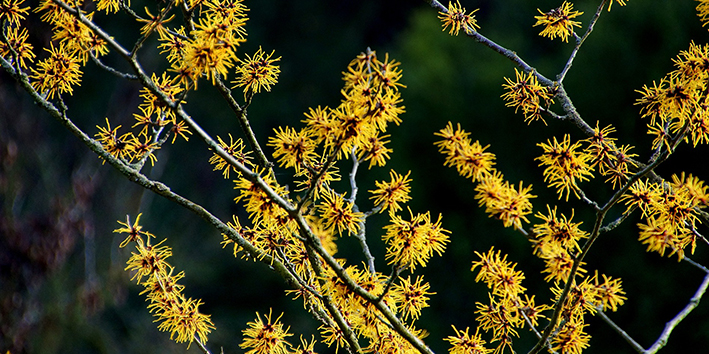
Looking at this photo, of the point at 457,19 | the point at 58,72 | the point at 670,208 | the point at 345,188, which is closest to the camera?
the point at 670,208

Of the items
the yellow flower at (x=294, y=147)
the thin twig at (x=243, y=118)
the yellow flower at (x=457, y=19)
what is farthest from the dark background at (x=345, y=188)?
the yellow flower at (x=294, y=147)

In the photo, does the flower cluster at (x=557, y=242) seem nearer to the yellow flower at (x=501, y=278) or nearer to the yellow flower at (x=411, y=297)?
the yellow flower at (x=501, y=278)

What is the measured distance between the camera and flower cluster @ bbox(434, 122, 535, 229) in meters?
0.92

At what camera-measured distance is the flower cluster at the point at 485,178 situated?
923 mm

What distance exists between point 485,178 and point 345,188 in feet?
18.6

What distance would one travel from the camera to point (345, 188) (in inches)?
260

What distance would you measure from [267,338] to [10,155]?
10.2ft

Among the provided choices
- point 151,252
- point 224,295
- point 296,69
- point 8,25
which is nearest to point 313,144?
point 151,252

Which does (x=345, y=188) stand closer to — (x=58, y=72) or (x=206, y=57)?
(x=58, y=72)

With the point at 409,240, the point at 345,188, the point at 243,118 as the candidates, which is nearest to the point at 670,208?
the point at 409,240

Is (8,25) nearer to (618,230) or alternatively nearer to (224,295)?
(618,230)

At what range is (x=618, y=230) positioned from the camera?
473 cm

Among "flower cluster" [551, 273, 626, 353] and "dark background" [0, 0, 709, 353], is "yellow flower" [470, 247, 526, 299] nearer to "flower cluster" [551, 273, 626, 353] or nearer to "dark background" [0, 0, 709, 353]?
"flower cluster" [551, 273, 626, 353]

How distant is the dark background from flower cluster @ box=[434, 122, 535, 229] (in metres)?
2.46
